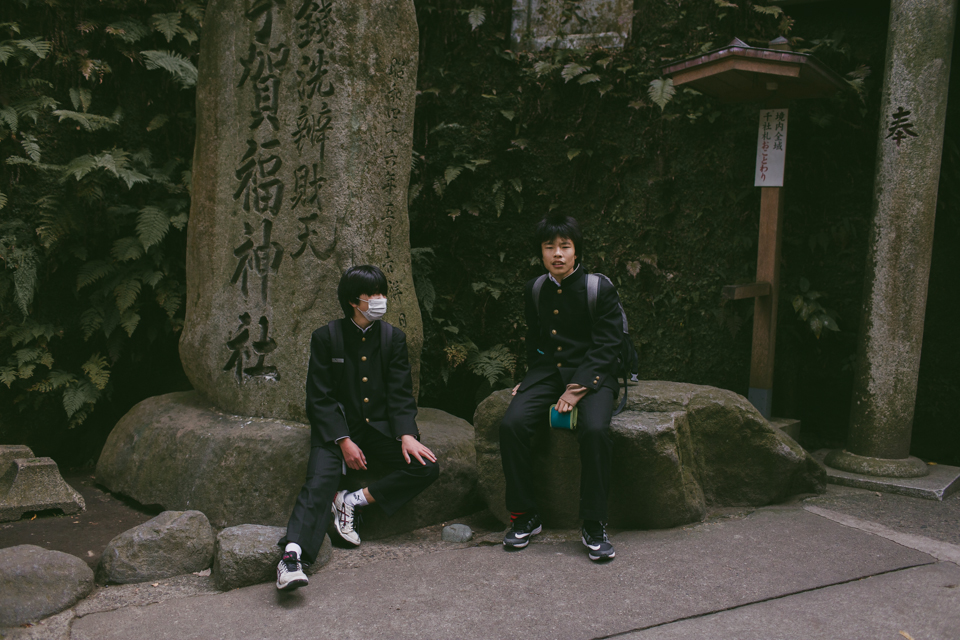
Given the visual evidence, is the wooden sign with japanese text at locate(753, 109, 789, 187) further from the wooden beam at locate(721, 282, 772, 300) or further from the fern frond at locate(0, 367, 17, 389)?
the fern frond at locate(0, 367, 17, 389)

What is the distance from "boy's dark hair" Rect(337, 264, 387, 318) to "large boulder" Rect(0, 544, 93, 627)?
76.2 inches

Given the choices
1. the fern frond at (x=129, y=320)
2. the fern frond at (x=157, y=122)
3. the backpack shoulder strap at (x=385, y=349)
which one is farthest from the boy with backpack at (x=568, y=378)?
the fern frond at (x=157, y=122)

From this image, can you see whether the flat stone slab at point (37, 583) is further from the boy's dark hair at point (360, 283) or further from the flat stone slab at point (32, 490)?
the boy's dark hair at point (360, 283)

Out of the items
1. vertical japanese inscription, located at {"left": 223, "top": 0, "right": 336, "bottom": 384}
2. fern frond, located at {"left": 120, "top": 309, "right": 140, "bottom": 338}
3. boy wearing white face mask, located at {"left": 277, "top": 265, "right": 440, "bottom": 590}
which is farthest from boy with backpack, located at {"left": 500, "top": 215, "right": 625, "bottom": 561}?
fern frond, located at {"left": 120, "top": 309, "right": 140, "bottom": 338}

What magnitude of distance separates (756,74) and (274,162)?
3645mm

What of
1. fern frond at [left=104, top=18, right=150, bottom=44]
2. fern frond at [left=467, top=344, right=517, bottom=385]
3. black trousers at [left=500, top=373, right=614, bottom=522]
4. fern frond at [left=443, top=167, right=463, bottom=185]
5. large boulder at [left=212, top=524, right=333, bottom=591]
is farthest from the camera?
fern frond at [left=443, top=167, right=463, bottom=185]

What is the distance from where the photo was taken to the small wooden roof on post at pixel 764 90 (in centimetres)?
504

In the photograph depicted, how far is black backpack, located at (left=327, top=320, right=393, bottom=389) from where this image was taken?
4.02 metres

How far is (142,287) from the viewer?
5840 millimetres

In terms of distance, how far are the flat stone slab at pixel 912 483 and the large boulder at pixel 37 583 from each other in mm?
4947

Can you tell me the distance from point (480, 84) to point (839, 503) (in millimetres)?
5056

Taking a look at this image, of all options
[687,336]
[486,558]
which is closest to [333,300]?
[486,558]

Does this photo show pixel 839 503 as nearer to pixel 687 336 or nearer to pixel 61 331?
pixel 687 336

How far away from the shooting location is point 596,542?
368cm
